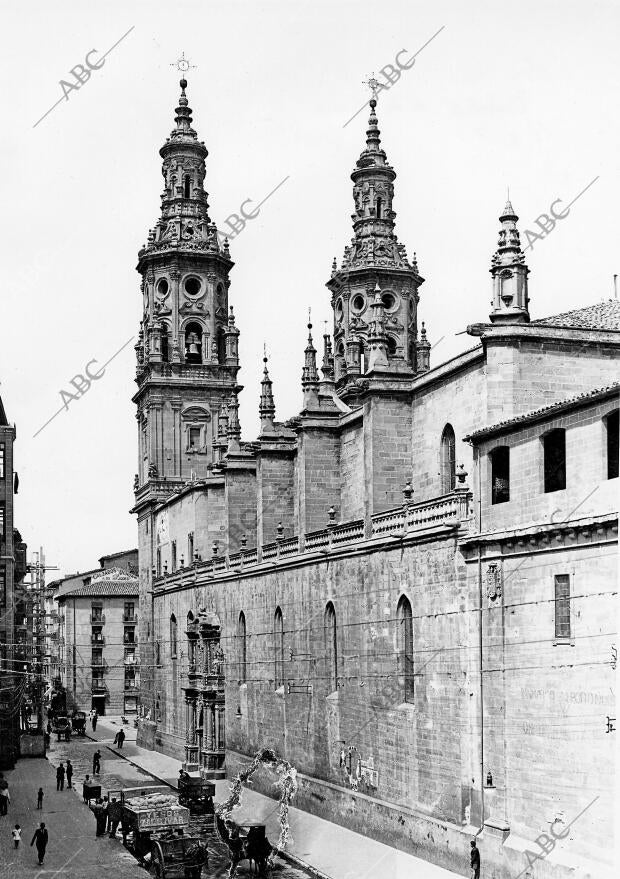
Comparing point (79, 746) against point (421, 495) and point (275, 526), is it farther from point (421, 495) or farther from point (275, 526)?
point (421, 495)

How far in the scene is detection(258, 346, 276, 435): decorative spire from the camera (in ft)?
164

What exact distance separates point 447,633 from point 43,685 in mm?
62209

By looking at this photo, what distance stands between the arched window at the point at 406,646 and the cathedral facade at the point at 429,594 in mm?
69

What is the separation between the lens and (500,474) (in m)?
29.1

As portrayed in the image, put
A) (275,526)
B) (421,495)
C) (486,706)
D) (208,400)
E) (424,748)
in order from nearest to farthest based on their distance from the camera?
(486,706) < (424,748) < (421,495) < (275,526) < (208,400)

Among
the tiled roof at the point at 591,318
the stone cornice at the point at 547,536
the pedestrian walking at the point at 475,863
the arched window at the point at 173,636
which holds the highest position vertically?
the tiled roof at the point at 591,318

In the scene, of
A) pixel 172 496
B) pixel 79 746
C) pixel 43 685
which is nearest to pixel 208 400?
pixel 172 496

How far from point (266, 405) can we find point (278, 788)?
1517 cm

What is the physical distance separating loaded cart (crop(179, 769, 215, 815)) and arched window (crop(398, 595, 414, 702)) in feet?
34.0

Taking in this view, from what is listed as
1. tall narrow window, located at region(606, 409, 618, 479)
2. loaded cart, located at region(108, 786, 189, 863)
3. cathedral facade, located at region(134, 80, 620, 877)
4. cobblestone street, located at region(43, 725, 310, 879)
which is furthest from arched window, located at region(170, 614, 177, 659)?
tall narrow window, located at region(606, 409, 618, 479)

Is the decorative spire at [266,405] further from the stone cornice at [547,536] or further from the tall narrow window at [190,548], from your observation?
A: the stone cornice at [547,536]

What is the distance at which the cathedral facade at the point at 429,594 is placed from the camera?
25.8m

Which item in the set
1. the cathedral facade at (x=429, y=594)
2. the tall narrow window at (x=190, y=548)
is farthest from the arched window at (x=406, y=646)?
the tall narrow window at (x=190, y=548)

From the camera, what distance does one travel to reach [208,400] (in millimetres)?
72812
